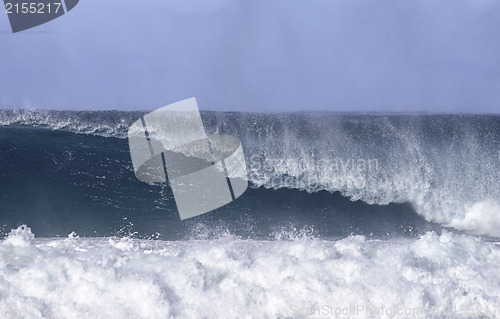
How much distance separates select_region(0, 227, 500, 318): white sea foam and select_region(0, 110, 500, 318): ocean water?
2cm

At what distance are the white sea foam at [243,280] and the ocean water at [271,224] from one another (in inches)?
0.7

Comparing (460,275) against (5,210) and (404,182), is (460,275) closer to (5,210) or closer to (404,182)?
(404,182)

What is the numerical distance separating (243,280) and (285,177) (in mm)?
3627

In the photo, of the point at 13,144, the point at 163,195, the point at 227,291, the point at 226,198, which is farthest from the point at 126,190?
the point at 227,291

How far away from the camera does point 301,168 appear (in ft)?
33.8

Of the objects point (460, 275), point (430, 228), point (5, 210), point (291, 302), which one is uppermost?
point (5, 210)

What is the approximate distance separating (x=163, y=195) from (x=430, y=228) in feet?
14.7

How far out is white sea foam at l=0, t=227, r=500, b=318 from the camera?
625 centimetres

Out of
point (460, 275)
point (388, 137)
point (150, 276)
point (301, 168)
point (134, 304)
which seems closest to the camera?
point (134, 304)

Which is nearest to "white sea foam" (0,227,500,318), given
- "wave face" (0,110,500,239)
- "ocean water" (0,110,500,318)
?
"ocean water" (0,110,500,318)

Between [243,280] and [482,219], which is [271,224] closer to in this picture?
[243,280]

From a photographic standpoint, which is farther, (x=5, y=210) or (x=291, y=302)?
(x=5, y=210)

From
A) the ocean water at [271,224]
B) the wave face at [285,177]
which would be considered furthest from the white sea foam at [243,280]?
the wave face at [285,177]

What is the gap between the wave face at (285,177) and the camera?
8.68 m
